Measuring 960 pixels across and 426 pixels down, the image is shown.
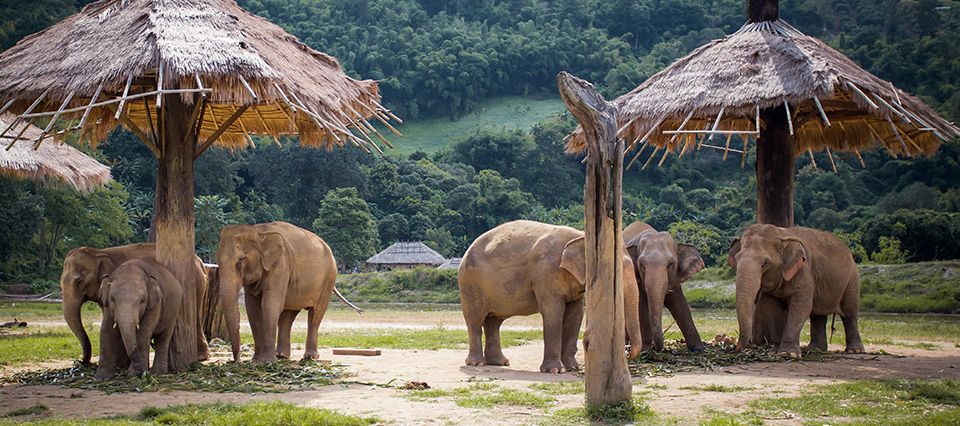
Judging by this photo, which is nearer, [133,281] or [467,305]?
[133,281]

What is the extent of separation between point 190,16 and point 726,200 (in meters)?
51.9

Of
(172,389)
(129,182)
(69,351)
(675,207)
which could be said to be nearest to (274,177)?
(129,182)

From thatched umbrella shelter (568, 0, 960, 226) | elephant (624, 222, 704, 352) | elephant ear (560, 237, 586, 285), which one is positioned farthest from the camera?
thatched umbrella shelter (568, 0, 960, 226)

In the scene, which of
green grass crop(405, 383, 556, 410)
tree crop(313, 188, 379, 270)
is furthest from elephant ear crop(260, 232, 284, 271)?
tree crop(313, 188, 379, 270)

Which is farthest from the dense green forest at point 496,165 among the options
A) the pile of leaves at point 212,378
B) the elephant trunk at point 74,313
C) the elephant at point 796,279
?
the elephant trunk at point 74,313

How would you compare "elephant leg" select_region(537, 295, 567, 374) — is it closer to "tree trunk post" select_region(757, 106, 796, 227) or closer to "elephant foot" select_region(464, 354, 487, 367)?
"elephant foot" select_region(464, 354, 487, 367)

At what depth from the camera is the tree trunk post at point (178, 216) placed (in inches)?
516

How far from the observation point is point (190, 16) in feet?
44.0

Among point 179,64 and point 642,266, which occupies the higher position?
point 179,64

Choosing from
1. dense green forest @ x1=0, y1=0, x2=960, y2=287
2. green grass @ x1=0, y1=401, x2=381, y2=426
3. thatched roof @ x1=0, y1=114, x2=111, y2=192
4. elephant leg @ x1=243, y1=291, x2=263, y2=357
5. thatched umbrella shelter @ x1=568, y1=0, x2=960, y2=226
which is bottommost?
green grass @ x1=0, y1=401, x2=381, y2=426

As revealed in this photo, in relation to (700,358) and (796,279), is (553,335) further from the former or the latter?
(796,279)

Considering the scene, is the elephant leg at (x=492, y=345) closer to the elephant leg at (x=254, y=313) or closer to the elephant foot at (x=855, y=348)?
the elephant leg at (x=254, y=313)

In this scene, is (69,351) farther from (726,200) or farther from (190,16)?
(726,200)

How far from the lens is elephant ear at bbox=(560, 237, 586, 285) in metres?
12.8
